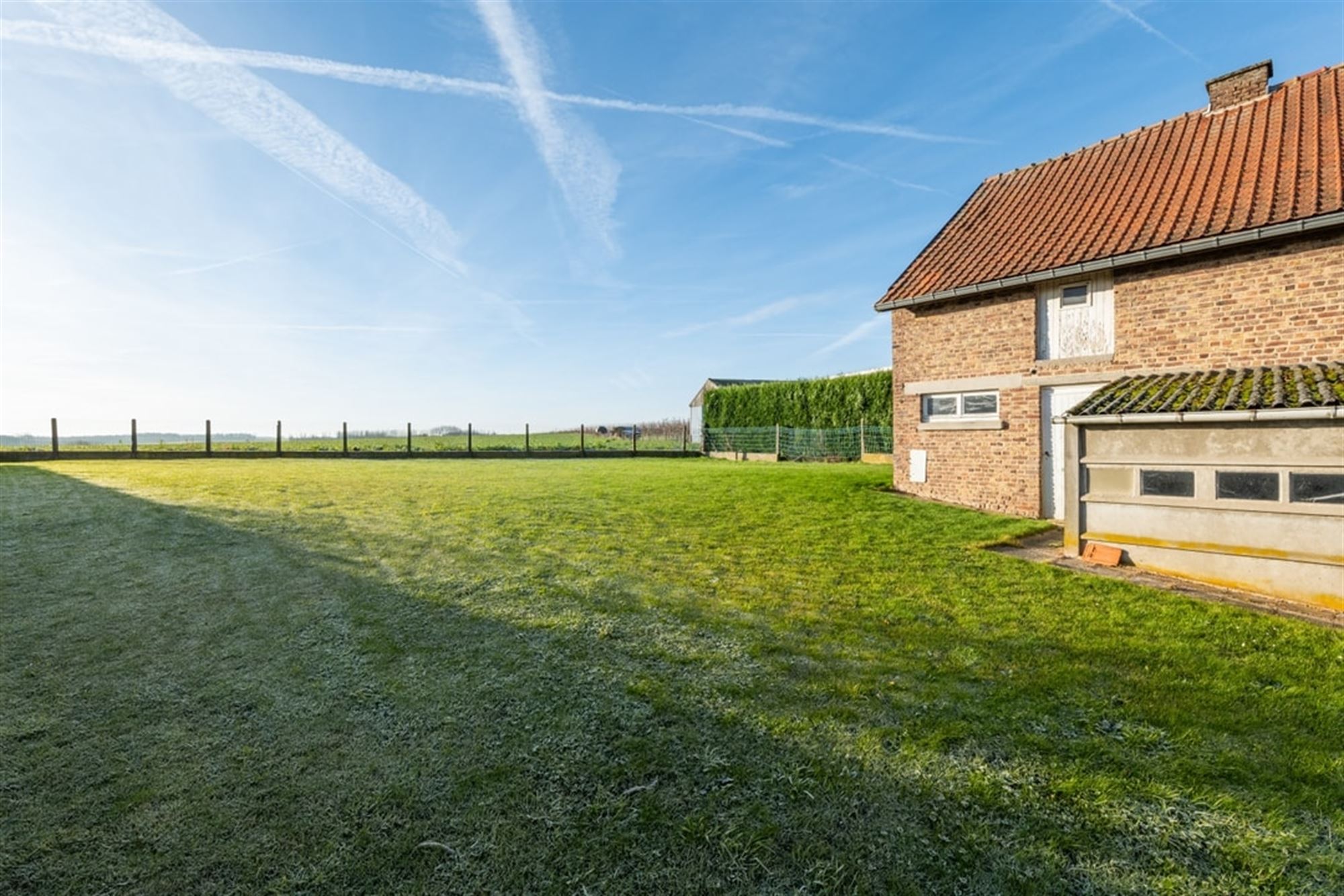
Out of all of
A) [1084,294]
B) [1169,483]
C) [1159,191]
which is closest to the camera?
[1169,483]

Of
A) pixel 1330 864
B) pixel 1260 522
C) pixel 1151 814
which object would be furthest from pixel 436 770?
pixel 1260 522

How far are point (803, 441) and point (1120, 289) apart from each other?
15.3 meters

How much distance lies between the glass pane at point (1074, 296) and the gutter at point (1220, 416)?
3636mm

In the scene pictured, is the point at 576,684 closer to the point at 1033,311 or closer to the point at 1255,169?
the point at 1033,311

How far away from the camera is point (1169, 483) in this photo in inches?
252

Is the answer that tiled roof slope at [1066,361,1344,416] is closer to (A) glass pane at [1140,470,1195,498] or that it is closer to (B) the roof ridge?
(A) glass pane at [1140,470,1195,498]

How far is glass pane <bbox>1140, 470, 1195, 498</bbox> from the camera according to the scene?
6.25 metres

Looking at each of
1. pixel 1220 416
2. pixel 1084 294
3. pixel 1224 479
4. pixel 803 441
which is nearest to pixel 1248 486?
pixel 1224 479

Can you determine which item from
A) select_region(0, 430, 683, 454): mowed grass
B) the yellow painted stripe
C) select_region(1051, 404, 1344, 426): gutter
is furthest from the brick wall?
select_region(0, 430, 683, 454): mowed grass

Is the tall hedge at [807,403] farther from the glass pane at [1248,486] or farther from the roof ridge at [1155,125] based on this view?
the glass pane at [1248,486]

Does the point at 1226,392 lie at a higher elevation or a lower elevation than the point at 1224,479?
higher

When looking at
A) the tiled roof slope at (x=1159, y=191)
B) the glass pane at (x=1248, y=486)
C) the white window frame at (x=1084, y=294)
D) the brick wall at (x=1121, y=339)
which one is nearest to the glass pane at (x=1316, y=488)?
the glass pane at (x=1248, y=486)

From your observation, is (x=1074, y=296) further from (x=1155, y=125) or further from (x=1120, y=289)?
(x=1155, y=125)

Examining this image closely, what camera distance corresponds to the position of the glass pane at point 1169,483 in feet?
20.5
